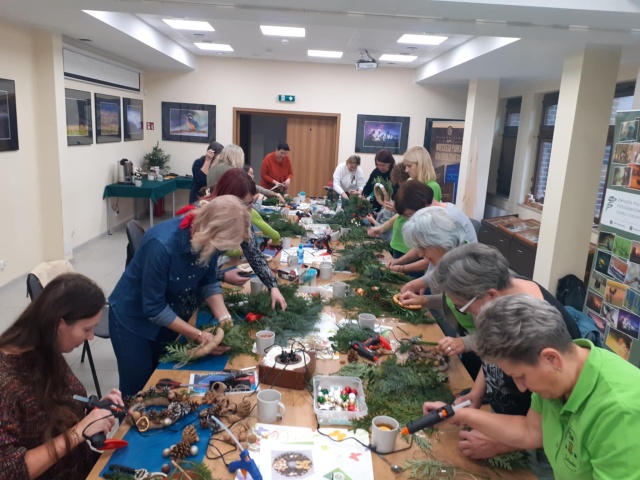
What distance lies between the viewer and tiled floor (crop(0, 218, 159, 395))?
351cm

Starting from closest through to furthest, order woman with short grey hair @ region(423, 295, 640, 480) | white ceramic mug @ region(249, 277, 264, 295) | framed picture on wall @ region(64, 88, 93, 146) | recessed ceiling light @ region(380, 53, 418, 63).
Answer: woman with short grey hair @ region(423, 295, 640, 480)
white ceramic mug @ region(249, 277, 264, 295)
framed picture on wall @ region(64, 88, 93, 146)
recessed ceiling light @ region(380, 53, 418, 63)

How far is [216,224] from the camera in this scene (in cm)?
199

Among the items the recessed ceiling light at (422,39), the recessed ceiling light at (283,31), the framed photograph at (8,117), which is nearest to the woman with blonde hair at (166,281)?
the framed photograph at (8,117)

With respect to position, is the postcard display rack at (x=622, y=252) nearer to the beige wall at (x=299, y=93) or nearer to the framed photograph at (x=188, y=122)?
the beige wall at (x=299, y=93)

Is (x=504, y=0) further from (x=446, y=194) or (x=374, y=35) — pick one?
(x=446, y=194)

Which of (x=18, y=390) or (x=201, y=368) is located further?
(x=201, y=368)

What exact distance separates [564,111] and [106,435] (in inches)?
203

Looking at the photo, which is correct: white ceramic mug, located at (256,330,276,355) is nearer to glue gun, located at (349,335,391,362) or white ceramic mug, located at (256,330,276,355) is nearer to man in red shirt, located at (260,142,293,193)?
glue gun, located at (349,335,391,362)

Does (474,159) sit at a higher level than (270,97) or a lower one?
lower

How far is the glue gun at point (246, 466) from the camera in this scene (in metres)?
1.39

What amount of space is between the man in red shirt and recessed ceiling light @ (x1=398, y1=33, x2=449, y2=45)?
6.84ft

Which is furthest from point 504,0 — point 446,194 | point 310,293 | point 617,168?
point 446,194

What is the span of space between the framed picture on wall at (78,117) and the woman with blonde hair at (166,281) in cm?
478

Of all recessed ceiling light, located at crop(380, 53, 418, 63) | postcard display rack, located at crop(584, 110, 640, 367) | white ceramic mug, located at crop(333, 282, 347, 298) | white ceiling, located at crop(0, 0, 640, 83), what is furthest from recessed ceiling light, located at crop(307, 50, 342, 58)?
white ceramic mug, located at crop(333, 282, 347, 298)
